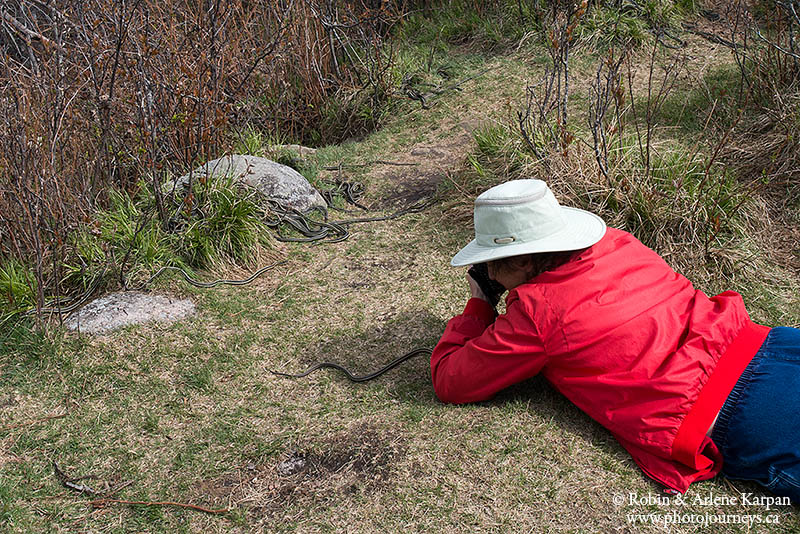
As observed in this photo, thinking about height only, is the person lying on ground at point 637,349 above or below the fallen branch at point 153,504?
above

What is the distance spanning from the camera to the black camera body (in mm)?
3035

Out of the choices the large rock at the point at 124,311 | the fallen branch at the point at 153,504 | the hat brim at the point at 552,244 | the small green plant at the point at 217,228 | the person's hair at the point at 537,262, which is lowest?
the fallen branch at the point at 153,504

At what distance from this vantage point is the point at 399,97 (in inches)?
285

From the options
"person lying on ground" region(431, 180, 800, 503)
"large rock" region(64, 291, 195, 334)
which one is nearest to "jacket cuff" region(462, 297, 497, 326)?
"person lying on ground" region(431, 180, 800, 503)

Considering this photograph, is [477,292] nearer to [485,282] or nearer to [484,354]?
[485,282]

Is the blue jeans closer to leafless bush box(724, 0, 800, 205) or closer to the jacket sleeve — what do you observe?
the jacket sleeve

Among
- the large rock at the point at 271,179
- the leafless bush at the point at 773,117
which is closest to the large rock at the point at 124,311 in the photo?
the large rock at the point at 271,179

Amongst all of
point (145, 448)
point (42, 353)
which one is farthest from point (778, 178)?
point (42, 353)

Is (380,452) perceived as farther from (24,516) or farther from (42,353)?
(42,353)

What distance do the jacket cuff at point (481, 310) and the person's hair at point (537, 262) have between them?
313 millimetres

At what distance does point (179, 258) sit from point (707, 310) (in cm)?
306

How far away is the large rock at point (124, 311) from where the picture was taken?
3.77 metres

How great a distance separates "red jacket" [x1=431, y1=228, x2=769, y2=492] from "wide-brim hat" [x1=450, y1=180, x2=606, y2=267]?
10 centimetres

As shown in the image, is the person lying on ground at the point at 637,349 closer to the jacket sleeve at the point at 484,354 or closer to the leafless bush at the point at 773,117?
the jacket sleeve at the point at 484,354
